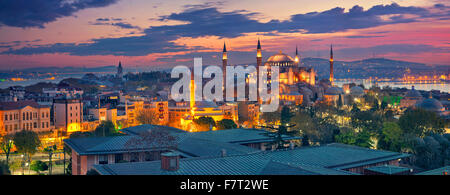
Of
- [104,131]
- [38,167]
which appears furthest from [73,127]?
[38,167]

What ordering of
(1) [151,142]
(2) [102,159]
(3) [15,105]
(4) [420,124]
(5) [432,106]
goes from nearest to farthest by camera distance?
1. (2) [102,159]
2. (1) [151,142]
3. (4) [420,124]
4. (3) [15,105]
5. (5) [432,106]

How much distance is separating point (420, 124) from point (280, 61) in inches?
1539

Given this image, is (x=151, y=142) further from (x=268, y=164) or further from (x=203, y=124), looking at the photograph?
(x=203, y=124)

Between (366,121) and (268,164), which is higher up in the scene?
(268,164)

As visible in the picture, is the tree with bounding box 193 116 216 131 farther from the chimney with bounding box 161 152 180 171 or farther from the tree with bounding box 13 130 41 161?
the chimney with bounding box 161 152 180 171

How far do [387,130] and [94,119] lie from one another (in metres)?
24.8

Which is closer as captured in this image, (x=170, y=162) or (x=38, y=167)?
(x=170, y=162)

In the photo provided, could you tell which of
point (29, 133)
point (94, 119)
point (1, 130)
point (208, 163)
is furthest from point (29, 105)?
point (208, 163)

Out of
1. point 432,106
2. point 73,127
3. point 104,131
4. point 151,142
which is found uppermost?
point 151,142

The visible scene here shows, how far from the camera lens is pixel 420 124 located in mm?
23875

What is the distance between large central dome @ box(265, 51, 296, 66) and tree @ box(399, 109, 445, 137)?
3746 cm

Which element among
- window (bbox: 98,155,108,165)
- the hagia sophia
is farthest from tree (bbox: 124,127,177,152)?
the hagia sophia

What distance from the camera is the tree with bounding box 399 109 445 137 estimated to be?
23352mm

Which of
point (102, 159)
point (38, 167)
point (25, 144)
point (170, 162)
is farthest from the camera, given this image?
point (25, 144)
